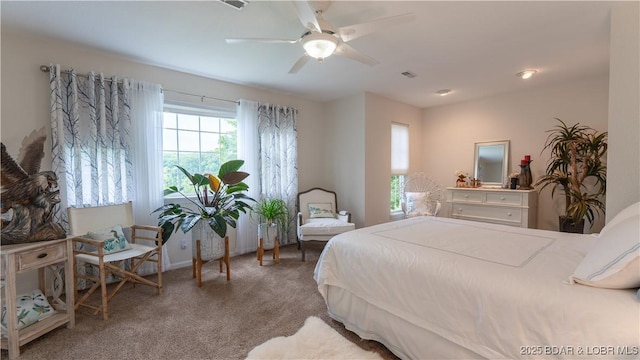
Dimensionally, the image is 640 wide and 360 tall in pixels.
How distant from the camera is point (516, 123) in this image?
4.27 metres

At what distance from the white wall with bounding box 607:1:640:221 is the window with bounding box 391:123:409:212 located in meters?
3.05

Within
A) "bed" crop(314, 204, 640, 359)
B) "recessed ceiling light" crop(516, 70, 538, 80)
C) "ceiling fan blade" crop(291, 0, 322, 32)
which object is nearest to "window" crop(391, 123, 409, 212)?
"recessed ceiling light" crop(516, 70, 538, 80)

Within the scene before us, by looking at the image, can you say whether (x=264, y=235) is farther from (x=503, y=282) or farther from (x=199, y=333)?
(x=503, y=282)

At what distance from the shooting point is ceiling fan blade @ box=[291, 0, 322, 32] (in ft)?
5.16

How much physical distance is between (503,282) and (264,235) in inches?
120

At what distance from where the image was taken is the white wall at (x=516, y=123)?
3668 millimetres

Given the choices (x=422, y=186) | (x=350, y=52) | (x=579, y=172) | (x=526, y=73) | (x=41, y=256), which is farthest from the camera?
(x=422, y=186)

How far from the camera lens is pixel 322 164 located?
197 inches

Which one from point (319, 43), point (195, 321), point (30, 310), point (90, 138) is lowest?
point (195, 321)

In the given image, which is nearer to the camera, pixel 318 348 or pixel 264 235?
pixel 318 348

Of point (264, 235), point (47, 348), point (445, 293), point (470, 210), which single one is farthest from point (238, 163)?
point (470, 210)

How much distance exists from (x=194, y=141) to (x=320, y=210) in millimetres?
2092

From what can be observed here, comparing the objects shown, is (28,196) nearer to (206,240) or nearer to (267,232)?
(206,240)

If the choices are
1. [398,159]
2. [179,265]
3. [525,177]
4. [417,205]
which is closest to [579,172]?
[525,177]
